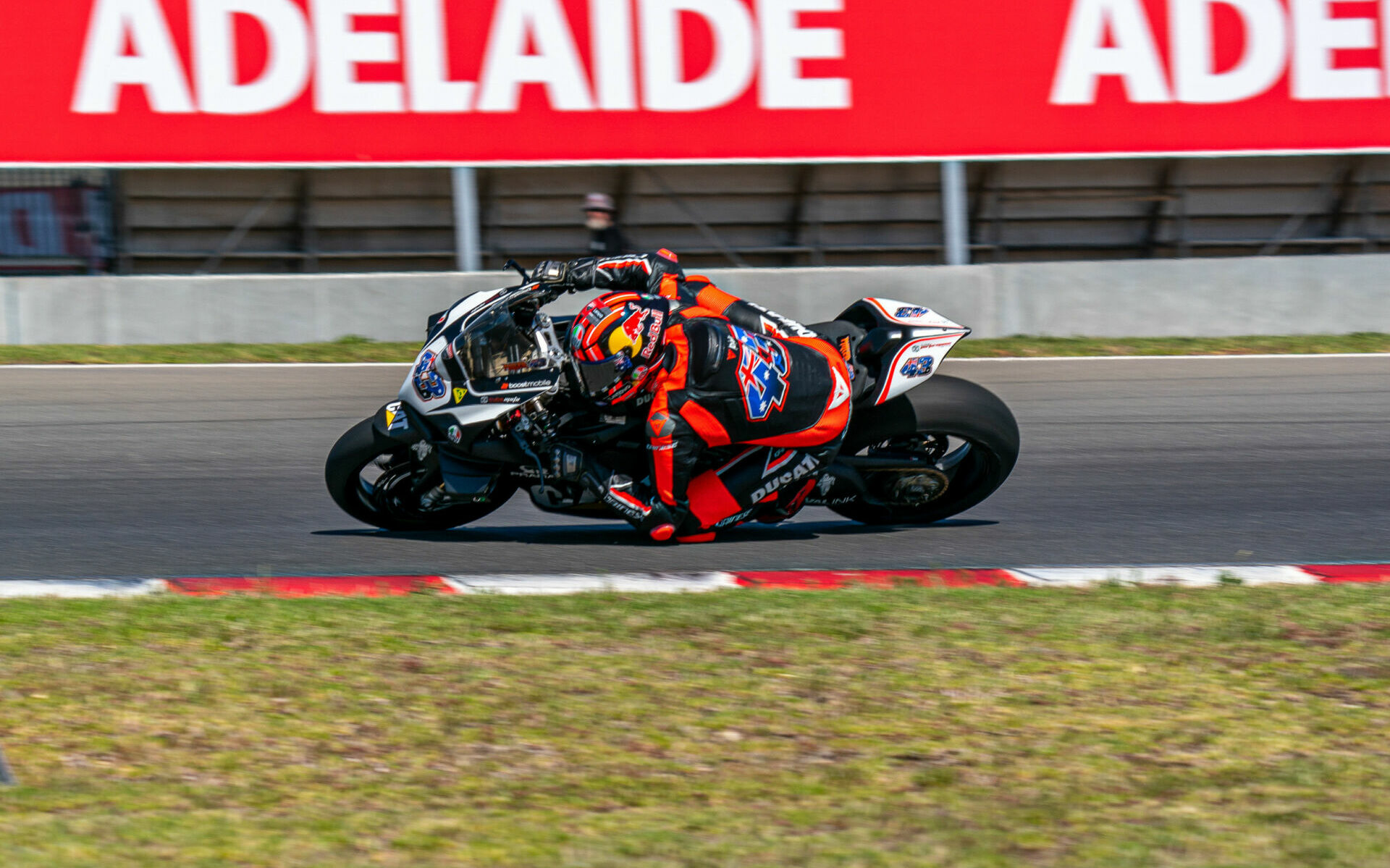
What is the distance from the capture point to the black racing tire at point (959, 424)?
690 cm

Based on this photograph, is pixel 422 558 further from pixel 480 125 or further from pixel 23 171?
pixel 23 171

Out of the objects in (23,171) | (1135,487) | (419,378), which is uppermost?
(23,171)

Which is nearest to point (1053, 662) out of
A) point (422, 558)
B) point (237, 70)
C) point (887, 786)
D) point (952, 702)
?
point (952, 702)

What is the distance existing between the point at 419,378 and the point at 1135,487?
13.2 ft

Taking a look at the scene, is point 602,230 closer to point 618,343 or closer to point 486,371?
point 486,371

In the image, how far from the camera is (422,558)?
686cm

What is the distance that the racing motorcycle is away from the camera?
22.0ft

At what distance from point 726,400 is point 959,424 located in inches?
41.6

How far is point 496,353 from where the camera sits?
668 centimetres

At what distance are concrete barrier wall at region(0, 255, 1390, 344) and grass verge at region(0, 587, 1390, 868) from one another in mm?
8283

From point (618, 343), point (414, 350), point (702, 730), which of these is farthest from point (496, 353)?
point (414, 350)

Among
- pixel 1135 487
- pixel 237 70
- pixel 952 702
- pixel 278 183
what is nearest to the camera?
pixel 952 702

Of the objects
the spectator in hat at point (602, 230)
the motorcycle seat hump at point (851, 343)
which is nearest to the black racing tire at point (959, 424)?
the motorcycle seat hump at point (851, 343)

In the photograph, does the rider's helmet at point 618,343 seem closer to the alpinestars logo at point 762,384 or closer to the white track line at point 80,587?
the alpinestars logo at point 762,384
